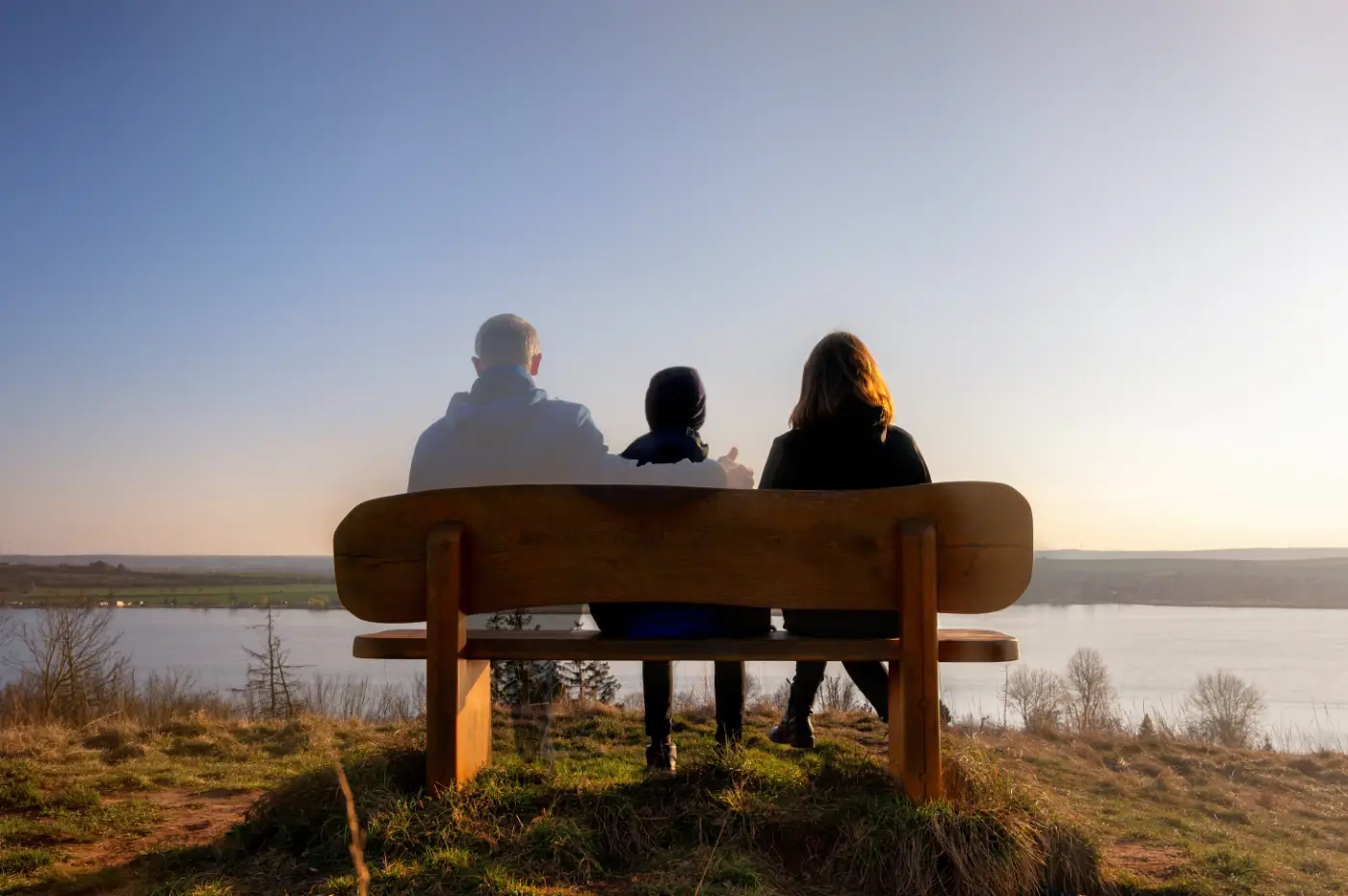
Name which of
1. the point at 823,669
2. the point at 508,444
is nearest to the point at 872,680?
the point at 823,669

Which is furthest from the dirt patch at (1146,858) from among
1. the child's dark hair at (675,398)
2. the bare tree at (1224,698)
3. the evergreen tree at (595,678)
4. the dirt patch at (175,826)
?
the bare tree at (1224,698)

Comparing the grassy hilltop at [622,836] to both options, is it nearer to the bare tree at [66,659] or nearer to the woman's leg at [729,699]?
the woman's leg at [729,699]

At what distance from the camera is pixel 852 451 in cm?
360

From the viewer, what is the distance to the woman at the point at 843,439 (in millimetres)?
3588

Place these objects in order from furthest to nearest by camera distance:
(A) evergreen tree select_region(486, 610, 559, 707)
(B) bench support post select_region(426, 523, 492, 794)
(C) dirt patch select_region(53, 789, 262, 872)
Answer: (A) evergreen tree select_region(486, 610, 559, 707) < (C) dirt patch select_region(53, 789, 262, 872) < (B) bench support post select_region(426, 523, 492, 794)

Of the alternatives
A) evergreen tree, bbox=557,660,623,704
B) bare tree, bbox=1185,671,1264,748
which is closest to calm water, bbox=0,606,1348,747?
bare tree, bbox=1185,671,1264,748

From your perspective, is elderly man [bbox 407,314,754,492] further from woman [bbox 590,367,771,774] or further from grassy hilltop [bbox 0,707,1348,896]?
grassy hilltop [bbox 0,707,1348,896]

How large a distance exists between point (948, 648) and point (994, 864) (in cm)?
67

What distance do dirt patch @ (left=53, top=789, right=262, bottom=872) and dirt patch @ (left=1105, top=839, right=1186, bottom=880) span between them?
3307 millimetres

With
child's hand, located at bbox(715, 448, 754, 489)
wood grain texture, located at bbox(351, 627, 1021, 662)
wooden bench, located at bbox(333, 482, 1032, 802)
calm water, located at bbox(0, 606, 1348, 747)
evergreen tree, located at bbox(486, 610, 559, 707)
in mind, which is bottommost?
calm water, located at bbox(0, 606, 1348, 747)

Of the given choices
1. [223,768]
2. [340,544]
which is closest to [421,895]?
[340,544]

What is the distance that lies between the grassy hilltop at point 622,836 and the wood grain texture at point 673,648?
40 centimetres

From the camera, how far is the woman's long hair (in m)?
3.61

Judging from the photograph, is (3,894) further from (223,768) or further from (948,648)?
(948,648)
